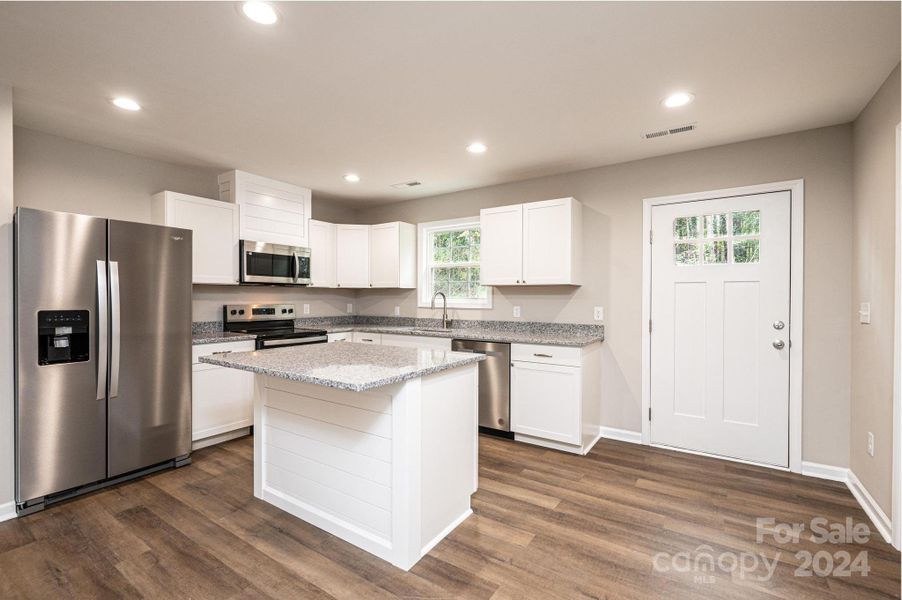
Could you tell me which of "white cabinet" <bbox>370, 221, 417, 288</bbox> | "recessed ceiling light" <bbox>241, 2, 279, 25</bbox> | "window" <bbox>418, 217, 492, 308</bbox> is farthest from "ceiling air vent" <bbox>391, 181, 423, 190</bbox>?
"recessed ceiling light" <bbox>241, 2, 279, 25</bbox>

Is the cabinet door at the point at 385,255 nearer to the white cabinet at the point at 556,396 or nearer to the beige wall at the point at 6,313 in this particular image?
the white cabinet at the point at 556,396

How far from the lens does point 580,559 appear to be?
1997mm

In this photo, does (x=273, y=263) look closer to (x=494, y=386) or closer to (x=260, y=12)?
(x=494, y=386)

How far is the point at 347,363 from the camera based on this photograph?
212 centimetres

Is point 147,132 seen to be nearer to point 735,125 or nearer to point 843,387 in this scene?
point 735,125

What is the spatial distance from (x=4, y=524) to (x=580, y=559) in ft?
10.1

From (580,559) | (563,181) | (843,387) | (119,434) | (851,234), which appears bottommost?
(580,559)

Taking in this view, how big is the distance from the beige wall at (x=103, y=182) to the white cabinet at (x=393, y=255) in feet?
4.20

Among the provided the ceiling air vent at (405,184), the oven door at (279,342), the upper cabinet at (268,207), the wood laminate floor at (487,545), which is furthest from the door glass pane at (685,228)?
the upper cabinet at (268,207)

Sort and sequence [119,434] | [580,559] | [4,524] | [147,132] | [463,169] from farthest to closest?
[463,169], [147,132], [119,434], [4,524], [580,559]

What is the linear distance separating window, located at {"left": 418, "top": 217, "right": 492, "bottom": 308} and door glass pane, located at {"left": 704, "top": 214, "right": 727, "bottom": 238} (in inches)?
80.8

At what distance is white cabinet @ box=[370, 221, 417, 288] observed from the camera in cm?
487

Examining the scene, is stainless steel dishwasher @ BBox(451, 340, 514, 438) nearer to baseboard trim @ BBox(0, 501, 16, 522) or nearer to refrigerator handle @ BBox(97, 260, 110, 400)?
refrigerator handle @ BBox(97, 260, 110, 400)

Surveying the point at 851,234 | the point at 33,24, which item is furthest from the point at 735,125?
Result: the point at 33,24
